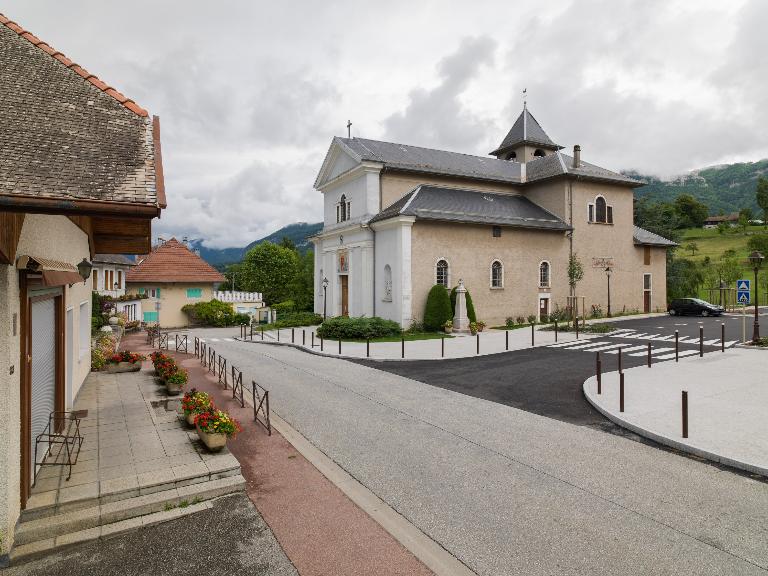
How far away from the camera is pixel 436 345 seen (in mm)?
20297

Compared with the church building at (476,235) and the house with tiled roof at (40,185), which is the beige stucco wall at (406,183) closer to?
the church building at (476,235)

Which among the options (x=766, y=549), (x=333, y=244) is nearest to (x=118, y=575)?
(x=766, y=549)

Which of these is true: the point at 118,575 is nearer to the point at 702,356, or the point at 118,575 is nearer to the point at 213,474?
the point at 213,474

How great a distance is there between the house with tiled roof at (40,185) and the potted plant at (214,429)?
204 centimetres

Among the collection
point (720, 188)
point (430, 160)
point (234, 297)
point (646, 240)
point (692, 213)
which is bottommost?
point (234, 297)

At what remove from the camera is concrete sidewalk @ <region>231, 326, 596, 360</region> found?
1773cm

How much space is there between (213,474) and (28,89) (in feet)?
17.3

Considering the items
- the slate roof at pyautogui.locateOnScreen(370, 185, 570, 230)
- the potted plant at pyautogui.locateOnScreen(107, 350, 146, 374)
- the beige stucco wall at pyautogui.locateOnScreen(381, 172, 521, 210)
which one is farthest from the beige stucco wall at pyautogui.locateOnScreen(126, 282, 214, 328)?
the potted plant at pyautogui.locateOnScreen(107, 350, 146, 374)

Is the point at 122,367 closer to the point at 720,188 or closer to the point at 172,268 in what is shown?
the point at 172,268

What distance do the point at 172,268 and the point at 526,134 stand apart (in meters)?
31.5

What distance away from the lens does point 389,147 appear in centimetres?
3222

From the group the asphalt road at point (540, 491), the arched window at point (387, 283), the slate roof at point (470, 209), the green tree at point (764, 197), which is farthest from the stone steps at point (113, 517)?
the green tree at point (764, 197)

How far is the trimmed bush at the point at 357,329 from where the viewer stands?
2291 centimetres

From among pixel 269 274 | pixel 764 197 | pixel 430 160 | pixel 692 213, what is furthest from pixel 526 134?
pixel 692 213
